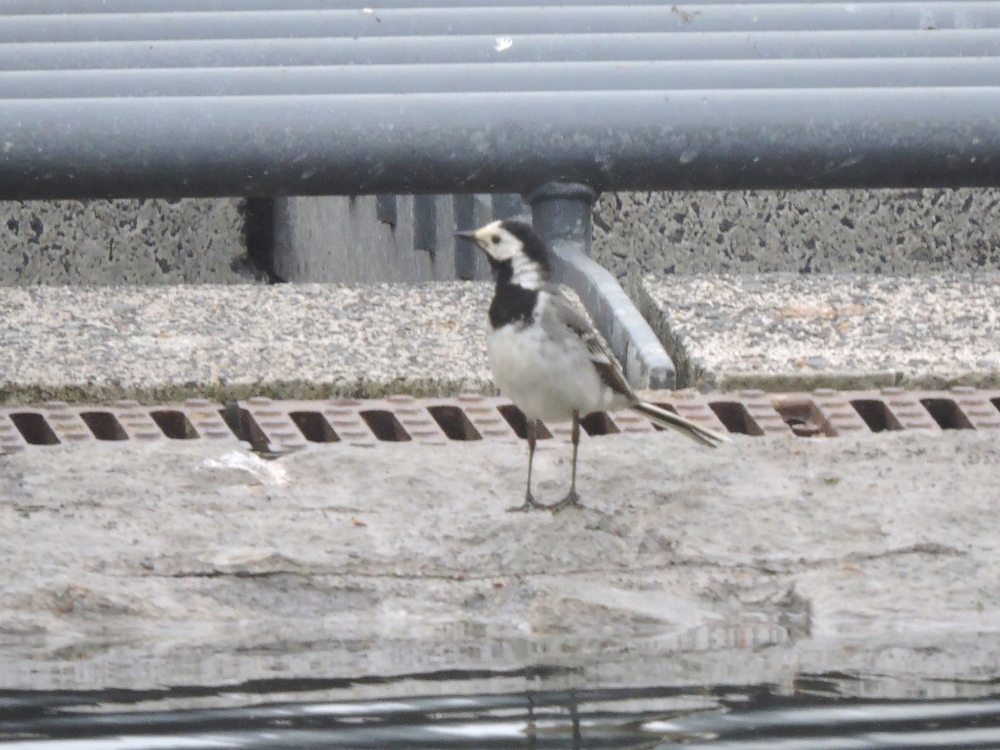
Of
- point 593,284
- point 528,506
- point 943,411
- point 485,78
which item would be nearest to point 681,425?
point 528,506

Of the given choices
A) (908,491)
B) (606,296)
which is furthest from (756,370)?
(908,491)

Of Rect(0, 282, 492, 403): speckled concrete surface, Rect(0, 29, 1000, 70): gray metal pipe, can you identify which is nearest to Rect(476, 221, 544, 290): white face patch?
Rect(0, 282, 492, 403): speckled concrete surface

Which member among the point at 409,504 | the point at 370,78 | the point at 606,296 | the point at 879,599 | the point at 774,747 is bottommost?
the point at 774,747

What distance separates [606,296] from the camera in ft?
17.2

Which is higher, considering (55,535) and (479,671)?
(55,535)

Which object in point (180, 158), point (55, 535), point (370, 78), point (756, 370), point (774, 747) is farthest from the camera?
point (370, 78)

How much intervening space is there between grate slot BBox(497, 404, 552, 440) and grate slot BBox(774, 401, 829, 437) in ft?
1.97

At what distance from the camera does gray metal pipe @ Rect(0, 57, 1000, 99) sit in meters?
6.10

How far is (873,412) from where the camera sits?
4.67 metres

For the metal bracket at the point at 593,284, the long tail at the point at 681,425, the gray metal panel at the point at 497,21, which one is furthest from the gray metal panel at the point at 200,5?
the long tail at the point at 681,425

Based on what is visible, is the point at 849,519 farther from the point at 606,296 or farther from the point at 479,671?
the point at 606,296

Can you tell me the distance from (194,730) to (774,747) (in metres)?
0.81

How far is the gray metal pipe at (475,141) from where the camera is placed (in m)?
5.69

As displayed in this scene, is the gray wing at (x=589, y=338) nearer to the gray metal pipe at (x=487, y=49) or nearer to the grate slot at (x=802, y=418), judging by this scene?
the grate slot at (x=802, y=418)
